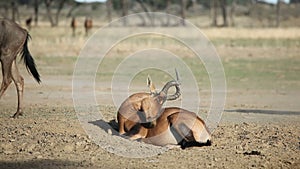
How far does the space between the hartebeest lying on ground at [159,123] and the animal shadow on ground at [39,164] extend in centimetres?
131

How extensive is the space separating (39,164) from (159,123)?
6.19ft

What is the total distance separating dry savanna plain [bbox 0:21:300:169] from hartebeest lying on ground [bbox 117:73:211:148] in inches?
8.9

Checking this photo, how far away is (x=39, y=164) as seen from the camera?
853 cm

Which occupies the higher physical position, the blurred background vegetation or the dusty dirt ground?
the dusty dirt ground

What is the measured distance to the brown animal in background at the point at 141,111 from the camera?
9.33 meters

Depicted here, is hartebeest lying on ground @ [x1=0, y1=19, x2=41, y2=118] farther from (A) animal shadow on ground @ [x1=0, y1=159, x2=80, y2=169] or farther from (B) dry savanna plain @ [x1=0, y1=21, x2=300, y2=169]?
(A) animal shadow on ground @ [x1=0, y1=159, x2=80, y2=169]

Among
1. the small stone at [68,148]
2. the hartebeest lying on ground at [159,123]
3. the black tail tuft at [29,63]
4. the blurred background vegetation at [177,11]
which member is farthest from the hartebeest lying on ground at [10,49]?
the blurred background vegetation at [177,11]

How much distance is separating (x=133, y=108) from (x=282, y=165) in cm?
228

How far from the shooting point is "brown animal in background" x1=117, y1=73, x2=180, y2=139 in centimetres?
933

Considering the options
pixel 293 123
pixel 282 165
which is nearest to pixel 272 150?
pixel 282 165

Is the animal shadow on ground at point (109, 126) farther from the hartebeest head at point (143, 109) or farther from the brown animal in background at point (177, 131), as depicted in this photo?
the brown animal in background at point (177, 131)

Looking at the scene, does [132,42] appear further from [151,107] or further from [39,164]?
[39,164]

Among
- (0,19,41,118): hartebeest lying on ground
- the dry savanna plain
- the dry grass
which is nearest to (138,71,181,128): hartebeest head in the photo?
the dry savanna plain

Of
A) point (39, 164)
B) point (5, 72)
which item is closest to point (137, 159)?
point (39, 164)
